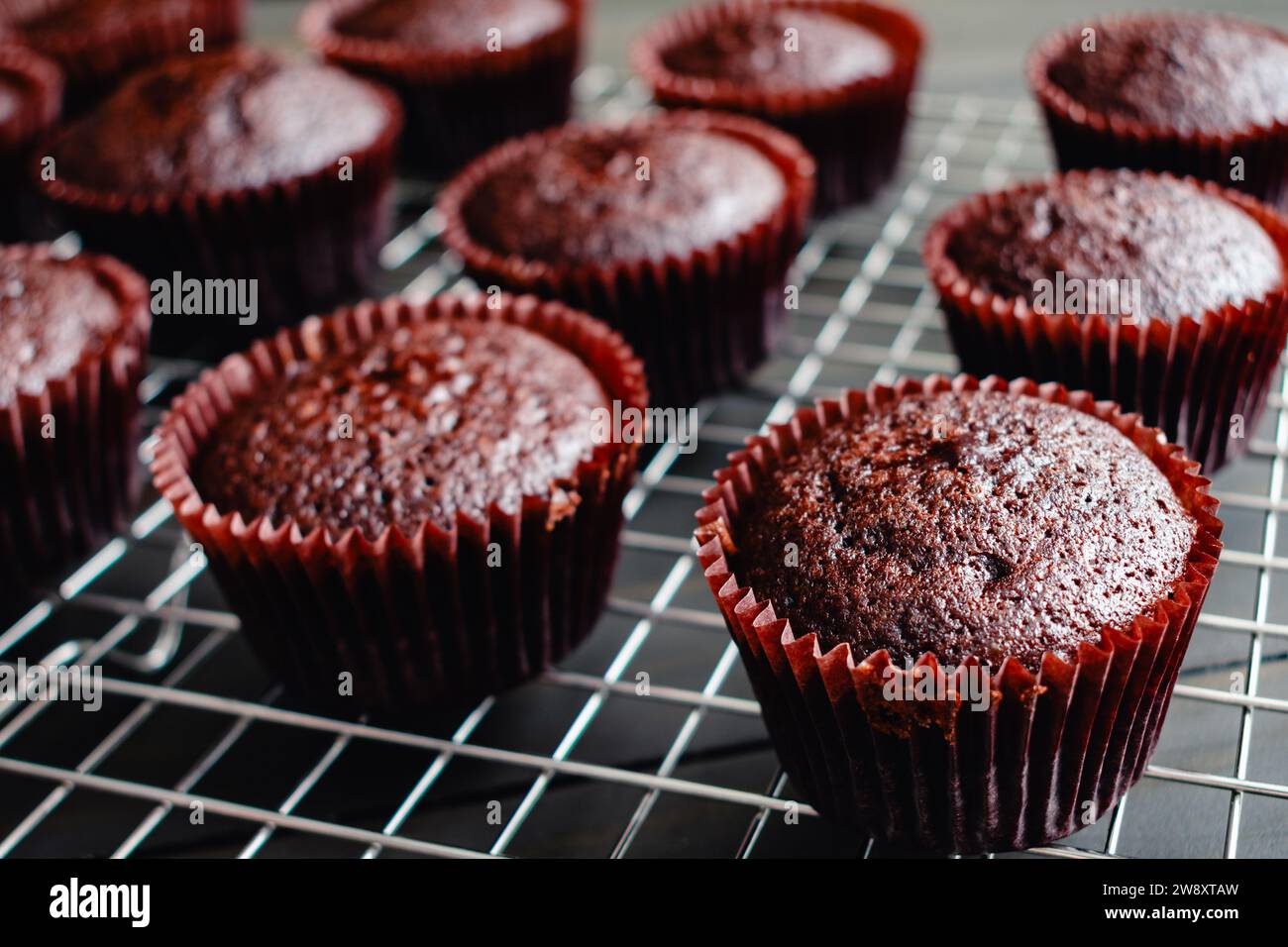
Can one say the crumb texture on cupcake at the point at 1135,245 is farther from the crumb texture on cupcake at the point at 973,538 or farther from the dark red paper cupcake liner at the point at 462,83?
the dark red paper cupcake liner at the point at 462,83

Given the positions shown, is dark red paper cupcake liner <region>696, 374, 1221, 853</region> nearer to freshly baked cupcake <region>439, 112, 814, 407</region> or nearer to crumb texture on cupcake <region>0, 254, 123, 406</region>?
freshly baked cupcake <region>439, 112, 814, 407</region>

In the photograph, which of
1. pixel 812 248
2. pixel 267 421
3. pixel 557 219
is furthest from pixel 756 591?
pixel 812 248

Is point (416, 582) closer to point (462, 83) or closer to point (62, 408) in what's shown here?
point (62, 408)

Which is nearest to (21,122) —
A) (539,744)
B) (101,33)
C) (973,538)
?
(101,33)

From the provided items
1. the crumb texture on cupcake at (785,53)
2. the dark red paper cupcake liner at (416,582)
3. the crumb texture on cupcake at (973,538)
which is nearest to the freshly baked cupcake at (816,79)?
the crumb texture on cupcake at (785,53)

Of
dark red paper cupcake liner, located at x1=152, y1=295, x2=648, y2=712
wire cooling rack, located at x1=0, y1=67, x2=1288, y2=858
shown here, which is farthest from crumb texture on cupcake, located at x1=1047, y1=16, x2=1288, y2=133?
dark red paper cupcake liner, located at x1=152, y1=295, x2=648, y2=712

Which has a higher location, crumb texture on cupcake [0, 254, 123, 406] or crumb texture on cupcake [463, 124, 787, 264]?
crumb texture on cupcake [463, 124, 787, 264]
